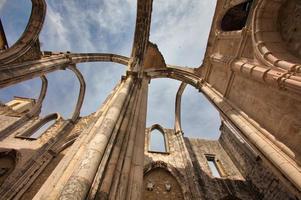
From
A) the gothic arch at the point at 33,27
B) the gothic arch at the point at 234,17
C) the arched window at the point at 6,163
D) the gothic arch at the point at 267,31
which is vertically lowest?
the arched window at the point at 6,163

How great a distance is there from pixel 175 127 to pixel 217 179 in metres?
3.16

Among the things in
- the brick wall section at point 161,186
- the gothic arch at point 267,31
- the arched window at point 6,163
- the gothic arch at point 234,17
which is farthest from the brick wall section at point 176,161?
the gothic arch at point 234,17

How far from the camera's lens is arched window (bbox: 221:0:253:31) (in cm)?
667

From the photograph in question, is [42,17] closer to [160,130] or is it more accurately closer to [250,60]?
[250,60]

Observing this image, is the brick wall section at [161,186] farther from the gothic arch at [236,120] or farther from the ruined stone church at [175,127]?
the gothic arch at [236,120]

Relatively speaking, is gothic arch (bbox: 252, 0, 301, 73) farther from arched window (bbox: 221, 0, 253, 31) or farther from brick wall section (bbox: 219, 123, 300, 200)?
brick wall section (bbox: 219, 123, 300, 200)

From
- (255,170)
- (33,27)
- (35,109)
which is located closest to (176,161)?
(255,170)

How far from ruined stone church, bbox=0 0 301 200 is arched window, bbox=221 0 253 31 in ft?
0.13

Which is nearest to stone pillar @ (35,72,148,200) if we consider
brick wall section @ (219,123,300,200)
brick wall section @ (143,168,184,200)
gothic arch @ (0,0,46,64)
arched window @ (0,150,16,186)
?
brick wall section @ (143,168,184,200)

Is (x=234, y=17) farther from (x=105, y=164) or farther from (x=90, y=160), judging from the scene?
(x=90, y=160)

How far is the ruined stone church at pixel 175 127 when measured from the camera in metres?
2.09

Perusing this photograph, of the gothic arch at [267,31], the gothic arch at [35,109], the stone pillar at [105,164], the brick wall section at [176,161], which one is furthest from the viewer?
the gothic arch at [35,109]

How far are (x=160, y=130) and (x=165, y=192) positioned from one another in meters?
3.94

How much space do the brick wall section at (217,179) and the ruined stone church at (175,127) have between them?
0.05 meters
